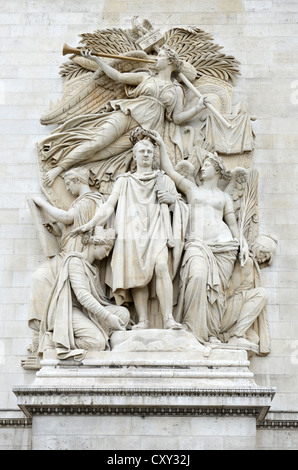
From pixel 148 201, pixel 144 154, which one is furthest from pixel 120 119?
pixel 148 201

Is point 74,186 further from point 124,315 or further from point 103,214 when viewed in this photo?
point 124,315

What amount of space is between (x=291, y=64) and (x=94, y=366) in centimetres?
579

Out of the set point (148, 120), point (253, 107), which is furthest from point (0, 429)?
point (253, 107)

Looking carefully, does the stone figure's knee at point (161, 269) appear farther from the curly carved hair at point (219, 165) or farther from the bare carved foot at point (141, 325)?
the curly carved hair at point (219, 165)

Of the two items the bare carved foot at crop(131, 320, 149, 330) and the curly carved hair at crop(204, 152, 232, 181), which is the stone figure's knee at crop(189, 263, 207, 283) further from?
the curly carved hair at crop(204, 152, 232, 181)

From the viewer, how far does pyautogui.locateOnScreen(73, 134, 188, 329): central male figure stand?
1416 centimetres

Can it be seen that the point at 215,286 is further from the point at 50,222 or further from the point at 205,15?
the point at 205,15

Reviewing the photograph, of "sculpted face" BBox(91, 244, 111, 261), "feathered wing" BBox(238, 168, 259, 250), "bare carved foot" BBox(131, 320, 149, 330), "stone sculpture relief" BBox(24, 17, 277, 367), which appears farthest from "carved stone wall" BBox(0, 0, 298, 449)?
"bare carved foot" BBox(131, 320, 149, 330)

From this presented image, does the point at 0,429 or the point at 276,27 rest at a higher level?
the point at 276,27

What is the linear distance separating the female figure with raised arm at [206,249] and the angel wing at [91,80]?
123 centimetres

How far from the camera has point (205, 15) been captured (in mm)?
16594

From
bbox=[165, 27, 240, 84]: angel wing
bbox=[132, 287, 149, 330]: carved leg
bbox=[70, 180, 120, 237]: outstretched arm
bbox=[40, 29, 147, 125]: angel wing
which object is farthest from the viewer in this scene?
bbox=[165, 27, 240, 84]: angel wing

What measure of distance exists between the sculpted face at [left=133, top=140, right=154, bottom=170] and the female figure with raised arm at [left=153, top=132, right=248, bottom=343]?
0.21 meters
